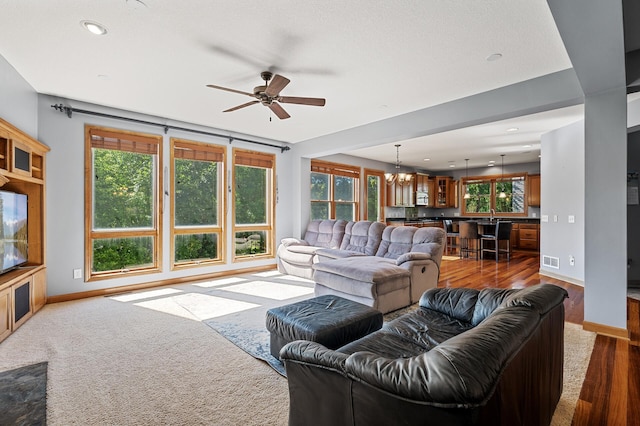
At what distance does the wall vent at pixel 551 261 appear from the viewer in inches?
218

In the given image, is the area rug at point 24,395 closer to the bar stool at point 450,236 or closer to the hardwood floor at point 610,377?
the hardwood floor at point 610,377

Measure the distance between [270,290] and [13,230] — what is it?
3.05m

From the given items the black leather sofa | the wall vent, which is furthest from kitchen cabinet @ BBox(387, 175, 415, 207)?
the black leather sofa

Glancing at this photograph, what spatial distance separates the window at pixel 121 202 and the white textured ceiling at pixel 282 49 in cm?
63

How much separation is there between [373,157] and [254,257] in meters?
4.31

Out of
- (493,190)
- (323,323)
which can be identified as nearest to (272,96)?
(323,323)

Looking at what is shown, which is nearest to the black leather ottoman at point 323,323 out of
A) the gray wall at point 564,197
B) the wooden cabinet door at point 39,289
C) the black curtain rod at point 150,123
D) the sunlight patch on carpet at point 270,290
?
the sunlight patch on carpet at point 270,290

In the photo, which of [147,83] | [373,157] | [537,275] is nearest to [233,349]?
[147,83]

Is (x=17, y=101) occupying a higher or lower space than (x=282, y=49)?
lower

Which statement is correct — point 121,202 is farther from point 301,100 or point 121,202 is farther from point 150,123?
point 301,100

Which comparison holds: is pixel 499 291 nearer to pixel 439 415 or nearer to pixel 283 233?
pixel 439 415

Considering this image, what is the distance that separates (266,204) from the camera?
652 cm

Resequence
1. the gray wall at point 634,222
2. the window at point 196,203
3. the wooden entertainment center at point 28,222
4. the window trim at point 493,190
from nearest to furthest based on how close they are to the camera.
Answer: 1. the wooden entertainment center at point 28,222
2. the gray wall at point 634,222
3. the window at point 196,203
4. the window trim at point 493,190

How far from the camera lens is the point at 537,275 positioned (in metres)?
5.75
